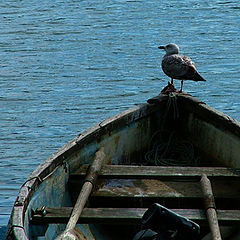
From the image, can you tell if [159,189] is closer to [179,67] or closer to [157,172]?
[157,172]

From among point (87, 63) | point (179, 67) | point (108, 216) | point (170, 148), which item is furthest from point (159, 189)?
point (87, 63)

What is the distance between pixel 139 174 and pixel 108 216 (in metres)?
1.06

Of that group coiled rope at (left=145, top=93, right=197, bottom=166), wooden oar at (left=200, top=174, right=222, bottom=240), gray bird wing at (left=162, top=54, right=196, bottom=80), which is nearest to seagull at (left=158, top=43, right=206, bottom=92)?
gray bird wing at (left=162, top=54, right=196, bottom=80)

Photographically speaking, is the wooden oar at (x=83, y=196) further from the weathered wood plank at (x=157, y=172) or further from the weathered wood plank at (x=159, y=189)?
the weathered wood plank at (x=159, y=189)

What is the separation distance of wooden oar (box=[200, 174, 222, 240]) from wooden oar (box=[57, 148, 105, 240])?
1157mm

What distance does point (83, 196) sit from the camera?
5.96 metres

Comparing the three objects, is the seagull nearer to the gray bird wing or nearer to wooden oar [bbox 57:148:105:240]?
the gray bird wing

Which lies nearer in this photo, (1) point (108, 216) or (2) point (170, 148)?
(1) point (108, 216)

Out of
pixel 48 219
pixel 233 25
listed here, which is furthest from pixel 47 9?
pixel 48 219

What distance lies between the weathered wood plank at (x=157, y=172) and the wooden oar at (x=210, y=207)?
17cm

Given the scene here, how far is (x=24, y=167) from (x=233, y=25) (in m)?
12.9

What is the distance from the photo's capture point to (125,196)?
6.59 m

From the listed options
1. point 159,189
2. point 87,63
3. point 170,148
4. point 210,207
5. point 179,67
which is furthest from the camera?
point 87,63

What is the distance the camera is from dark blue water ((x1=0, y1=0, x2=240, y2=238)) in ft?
39.4
